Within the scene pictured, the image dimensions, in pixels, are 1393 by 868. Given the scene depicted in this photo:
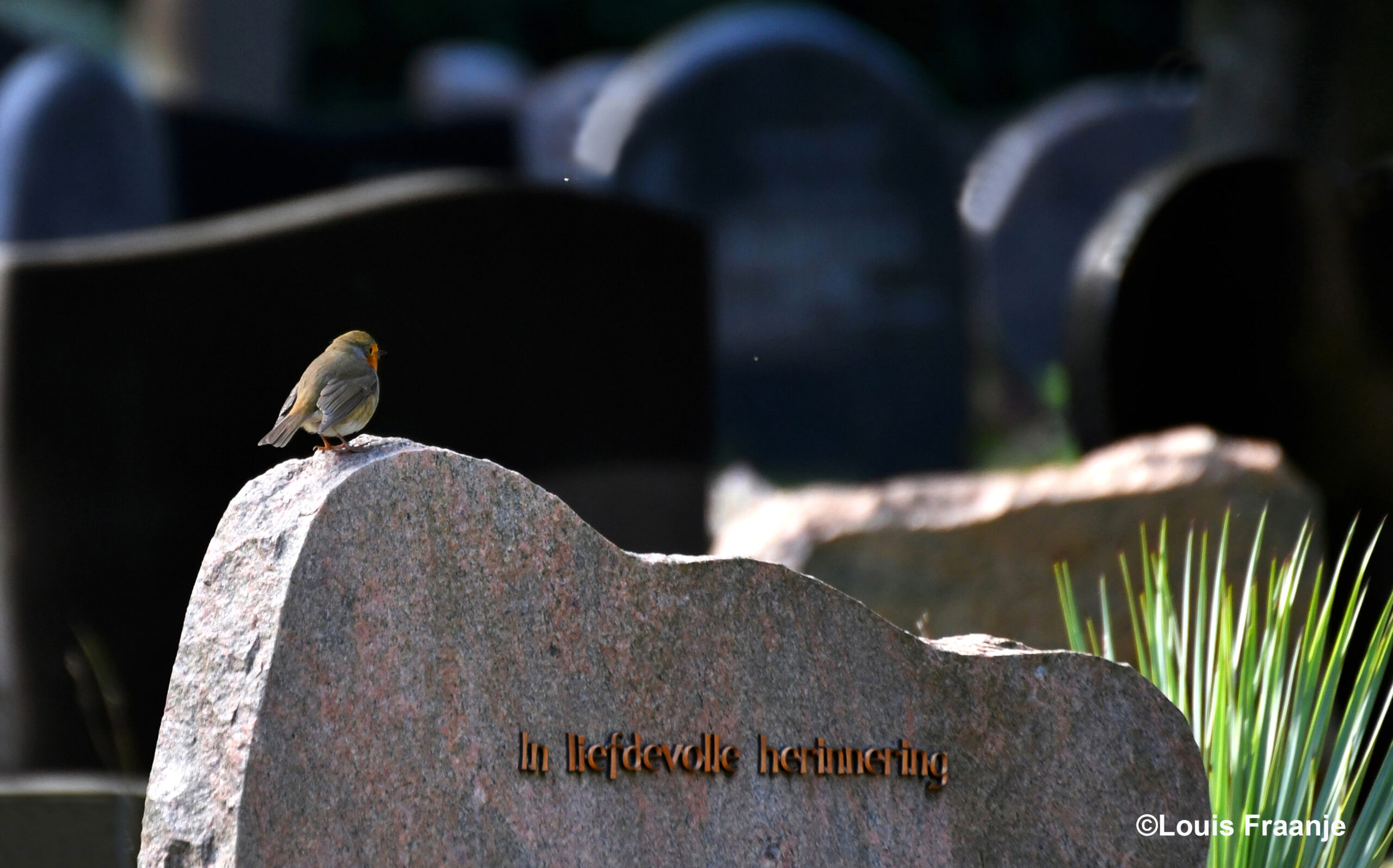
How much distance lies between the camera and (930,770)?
221 centimetres

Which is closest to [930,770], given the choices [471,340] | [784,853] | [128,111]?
[784,853]

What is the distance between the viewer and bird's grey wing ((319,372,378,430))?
6.54 ft

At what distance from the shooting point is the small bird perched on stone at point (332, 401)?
200 centimetres

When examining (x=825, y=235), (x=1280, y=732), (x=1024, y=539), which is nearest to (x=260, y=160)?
(x=825, y=235)

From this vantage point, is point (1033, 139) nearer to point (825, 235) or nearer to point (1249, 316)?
point (825, 235)

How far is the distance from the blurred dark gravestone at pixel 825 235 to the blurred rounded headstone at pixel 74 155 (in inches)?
101

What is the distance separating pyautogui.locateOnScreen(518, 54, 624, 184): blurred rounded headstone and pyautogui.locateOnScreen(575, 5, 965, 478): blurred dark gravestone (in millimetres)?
1624

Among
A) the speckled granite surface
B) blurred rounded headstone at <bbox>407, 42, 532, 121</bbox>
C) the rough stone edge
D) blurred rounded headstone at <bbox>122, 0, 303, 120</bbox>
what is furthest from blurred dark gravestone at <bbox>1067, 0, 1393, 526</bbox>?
blurred rounded headstone at <bbox>407, 42, 532, 121</bbox>

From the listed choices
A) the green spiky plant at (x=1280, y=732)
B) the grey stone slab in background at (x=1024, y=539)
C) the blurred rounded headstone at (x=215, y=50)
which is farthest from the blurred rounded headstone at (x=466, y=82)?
the green spiky plant at (x=1280, y=732)

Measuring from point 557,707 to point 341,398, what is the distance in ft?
1.60

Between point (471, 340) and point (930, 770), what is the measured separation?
251 cm

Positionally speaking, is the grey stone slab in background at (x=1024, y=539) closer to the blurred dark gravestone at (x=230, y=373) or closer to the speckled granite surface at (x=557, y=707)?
the blurred dark gravestone at (x=230, y=373)

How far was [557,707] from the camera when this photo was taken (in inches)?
78.2

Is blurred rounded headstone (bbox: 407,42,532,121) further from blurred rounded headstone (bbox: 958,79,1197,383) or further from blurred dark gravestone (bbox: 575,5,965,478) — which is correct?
blurred dark gravestone (bbox: 575,5,965,478)
